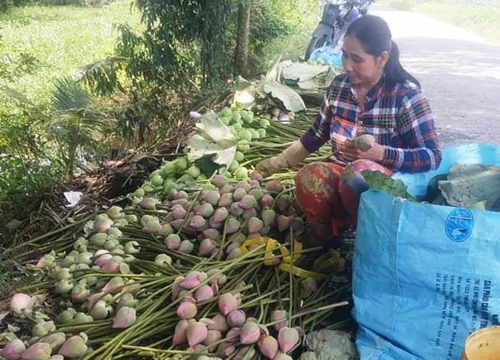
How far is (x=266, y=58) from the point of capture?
23.5 feet

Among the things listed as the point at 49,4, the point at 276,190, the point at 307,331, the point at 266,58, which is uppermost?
the point at 276,190

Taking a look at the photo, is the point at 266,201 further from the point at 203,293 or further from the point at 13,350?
the point at 13,350

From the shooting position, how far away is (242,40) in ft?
20.0

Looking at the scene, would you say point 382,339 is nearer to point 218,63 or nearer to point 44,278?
point 44,278

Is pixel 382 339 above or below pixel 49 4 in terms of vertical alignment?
above

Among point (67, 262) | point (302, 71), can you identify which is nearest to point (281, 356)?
point (67, 262)

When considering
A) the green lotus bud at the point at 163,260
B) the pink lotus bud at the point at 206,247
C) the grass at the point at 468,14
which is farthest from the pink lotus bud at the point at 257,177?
the grass at the point at 468,14

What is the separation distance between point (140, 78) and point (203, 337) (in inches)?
149

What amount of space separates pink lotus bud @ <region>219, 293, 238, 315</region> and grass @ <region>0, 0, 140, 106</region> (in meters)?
3.06

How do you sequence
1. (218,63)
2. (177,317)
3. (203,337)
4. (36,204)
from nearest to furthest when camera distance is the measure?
(203,337), (177,317), (36,204), (218,63)

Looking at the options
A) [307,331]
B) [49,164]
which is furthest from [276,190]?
[49,164]

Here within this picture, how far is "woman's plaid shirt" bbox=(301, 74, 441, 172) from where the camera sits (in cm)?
205

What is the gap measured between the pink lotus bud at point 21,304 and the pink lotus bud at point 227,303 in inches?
25.0

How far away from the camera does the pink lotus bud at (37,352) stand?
1471 mm
